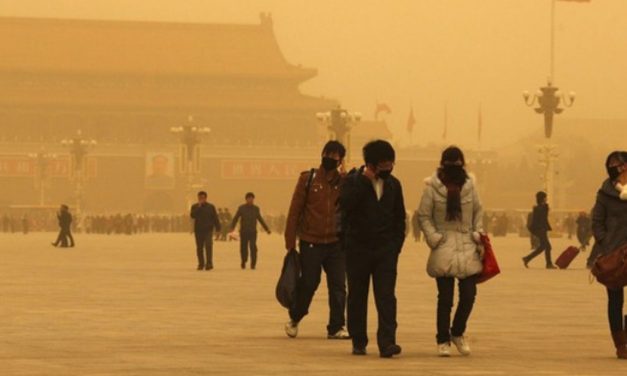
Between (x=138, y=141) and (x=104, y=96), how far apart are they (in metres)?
4.16

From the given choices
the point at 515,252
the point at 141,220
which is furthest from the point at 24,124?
the point at 515,252

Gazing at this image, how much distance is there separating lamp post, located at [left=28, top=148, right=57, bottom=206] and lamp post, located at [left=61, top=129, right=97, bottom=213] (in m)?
1.10

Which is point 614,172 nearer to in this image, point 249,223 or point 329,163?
point 329,163

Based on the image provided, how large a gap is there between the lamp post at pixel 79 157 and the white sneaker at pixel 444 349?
69757mm

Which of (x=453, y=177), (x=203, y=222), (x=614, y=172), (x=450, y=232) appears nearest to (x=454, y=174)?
(x=453, y=177)

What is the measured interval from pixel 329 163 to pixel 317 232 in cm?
48

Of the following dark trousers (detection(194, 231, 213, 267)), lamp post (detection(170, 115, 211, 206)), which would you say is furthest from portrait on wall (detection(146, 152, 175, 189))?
dark trousers (detection(194, 231, 213, 267))

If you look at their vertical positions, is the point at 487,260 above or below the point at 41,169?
below

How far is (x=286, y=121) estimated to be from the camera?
98.9 m

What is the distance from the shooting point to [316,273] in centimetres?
1328

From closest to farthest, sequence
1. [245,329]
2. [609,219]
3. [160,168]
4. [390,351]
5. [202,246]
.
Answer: [390,351] → [609,219] → [245,329] → [202,246] → [160,168]

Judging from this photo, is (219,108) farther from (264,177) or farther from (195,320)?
(195,320)

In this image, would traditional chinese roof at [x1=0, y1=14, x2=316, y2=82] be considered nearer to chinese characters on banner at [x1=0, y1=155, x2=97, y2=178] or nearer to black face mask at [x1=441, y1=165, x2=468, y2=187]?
chinese characters on banner at [x1=0, y1=155, x2=97, y2=178]

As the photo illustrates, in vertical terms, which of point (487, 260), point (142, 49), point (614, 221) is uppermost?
point (142, 49)
